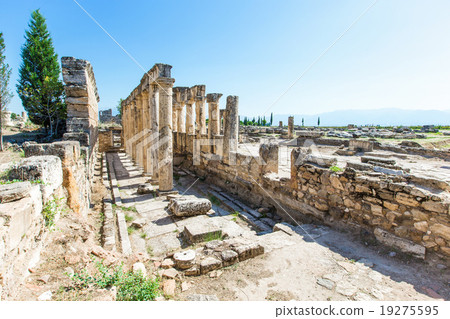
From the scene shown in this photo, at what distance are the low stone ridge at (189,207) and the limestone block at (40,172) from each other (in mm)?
3577

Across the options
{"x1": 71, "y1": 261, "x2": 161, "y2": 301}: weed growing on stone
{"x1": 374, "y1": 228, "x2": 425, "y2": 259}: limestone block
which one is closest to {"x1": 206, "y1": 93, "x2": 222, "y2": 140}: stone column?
{"x1": 374, "y1": 228, "x2": 425, "y2": 259}: limestone block

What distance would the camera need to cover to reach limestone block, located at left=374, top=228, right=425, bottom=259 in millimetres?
4328

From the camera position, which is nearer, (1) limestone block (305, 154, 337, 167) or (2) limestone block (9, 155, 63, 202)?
(2) limestone block (9, 155, 63, 202)

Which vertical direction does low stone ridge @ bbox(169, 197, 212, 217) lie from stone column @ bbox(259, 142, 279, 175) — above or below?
below

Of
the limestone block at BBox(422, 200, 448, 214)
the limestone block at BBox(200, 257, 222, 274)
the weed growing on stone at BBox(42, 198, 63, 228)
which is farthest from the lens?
the limestone block at BBox(422, 200, 448, 214)

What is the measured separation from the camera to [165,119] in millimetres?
9109

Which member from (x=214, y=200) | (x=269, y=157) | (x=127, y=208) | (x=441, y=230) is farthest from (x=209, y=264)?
(x=214, y=200)

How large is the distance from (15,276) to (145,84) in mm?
10181

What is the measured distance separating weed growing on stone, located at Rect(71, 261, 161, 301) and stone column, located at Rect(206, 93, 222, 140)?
964cm

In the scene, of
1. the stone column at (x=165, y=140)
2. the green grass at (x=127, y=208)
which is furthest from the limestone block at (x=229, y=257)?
the stone column at (x=165, y=140)

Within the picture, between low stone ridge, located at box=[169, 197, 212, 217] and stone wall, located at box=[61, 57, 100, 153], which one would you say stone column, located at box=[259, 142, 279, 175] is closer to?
low stone ridge, located at box=[169, 197, 212, 217]

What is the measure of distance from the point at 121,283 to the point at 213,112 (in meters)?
10.6

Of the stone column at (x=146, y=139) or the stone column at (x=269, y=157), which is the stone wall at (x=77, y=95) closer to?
the stone column at (x=146, y=139)

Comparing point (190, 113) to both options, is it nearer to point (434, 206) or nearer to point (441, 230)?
point (434, 206)
